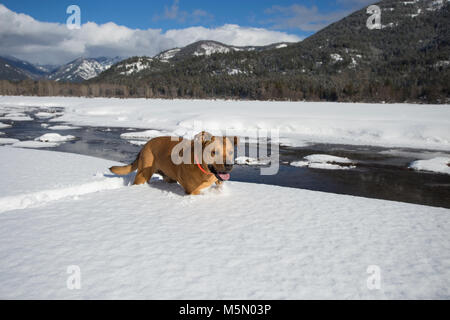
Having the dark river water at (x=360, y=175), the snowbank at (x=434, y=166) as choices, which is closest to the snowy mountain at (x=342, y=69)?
the dark river water at (x=360, y=175)

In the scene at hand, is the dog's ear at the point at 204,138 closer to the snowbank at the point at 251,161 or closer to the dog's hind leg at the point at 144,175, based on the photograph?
the dog's hind leg at the point at 144,175

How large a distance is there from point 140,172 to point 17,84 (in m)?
121

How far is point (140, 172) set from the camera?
5.68 metres

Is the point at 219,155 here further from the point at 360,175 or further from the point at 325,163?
the point at 325,163

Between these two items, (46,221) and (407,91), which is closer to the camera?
(46,221)

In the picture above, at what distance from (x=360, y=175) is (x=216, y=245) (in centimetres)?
734

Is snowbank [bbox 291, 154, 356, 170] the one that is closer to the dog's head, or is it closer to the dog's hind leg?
the dog's hind leg

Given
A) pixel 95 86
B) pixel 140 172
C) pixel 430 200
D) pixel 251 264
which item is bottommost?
pixel 430 200

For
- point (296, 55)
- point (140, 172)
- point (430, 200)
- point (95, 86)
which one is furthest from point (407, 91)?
point (95, 86)

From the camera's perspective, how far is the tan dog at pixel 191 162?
4.12m

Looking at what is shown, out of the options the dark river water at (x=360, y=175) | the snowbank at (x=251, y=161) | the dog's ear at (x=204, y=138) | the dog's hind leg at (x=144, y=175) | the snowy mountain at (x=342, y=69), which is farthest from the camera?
the snowy mountain at (x=342, y=69)

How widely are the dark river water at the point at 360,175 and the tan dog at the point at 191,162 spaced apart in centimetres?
338

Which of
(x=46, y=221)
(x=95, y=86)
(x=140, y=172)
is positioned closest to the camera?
(x=46, y=221)
